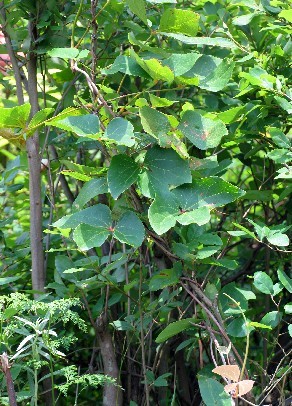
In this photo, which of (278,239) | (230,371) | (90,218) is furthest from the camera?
(278,239)

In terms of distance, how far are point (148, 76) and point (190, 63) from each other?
0.09m

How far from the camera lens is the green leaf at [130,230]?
144 cm

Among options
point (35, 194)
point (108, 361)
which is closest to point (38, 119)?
point (35, 194)

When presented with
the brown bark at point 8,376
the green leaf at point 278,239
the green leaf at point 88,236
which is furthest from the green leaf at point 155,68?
the brown bark at point 8,376

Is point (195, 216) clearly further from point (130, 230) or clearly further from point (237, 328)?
point (237, 328)

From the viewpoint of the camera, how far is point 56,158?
2.18 m

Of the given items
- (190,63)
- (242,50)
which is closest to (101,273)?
(190,63)

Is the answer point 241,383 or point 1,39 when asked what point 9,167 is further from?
point 241,383

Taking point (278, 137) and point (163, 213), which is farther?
point (278, 137)

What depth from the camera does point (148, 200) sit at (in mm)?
1809

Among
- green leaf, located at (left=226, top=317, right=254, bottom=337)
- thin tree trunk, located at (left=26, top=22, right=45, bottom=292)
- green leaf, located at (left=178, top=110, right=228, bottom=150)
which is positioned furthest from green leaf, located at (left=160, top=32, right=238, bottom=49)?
green leaf, located at (left=226, top=317, right=254, bottom=337)

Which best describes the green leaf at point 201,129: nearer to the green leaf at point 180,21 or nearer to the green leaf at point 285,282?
the green leaf at point 180,21

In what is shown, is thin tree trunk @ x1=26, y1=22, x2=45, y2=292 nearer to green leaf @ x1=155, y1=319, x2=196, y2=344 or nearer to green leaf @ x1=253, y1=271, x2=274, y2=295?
green leaf @ x1=155, y1=319, x2=196, y2=344

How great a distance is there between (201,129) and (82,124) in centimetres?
26
